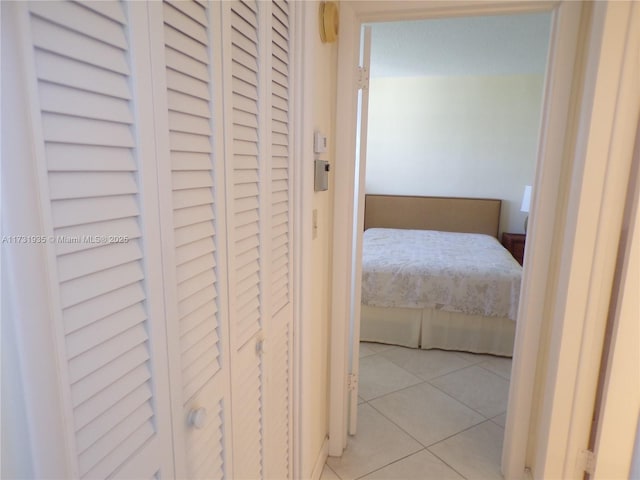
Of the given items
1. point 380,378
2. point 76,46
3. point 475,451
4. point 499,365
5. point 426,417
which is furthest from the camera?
point 499,365

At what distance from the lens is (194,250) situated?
789 mm

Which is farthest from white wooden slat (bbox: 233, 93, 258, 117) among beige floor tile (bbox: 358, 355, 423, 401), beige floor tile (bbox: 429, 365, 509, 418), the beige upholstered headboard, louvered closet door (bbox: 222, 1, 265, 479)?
the beige upholstered headboard

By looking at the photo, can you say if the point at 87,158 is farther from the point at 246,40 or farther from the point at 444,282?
the point at 444,282

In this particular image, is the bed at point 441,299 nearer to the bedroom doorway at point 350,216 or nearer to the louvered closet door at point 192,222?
the bedroom doorway at point 350,216

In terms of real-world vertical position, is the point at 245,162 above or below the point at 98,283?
above

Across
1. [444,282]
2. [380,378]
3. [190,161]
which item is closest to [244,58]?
[190,161]

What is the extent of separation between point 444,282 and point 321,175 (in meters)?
1.88

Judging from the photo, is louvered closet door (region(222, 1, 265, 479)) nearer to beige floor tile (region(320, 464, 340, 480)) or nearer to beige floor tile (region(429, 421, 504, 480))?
beige floor tile (region(320, 464, 340, 480))

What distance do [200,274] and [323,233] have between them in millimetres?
916

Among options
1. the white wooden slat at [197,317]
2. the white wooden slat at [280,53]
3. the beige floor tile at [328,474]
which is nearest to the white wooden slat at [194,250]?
the white wooden slat at [197,317]

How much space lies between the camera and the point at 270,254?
1149 millimetres

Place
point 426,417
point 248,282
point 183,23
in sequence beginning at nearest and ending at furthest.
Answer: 1. point 183,23
2. point 248,282
3. point 426,417

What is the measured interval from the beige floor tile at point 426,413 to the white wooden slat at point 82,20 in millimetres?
2193

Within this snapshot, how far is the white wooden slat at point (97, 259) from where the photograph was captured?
512 millimetres
